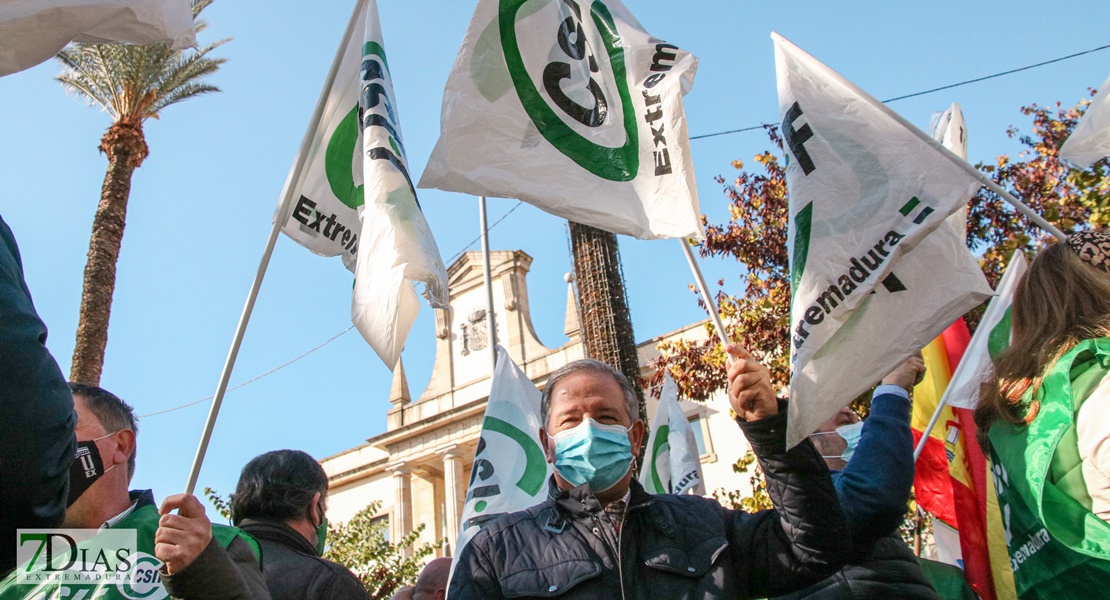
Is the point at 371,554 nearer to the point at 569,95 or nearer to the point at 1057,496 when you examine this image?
the point at 569,95

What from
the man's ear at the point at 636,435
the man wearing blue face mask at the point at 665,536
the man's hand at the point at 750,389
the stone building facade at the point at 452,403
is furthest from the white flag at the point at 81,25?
the stone building facade at the point at 452,403

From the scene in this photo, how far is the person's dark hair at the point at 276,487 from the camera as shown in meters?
3.10

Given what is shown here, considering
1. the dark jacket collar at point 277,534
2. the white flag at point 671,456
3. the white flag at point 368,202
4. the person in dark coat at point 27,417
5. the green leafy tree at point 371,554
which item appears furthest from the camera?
the green leafy tree at point 371,554

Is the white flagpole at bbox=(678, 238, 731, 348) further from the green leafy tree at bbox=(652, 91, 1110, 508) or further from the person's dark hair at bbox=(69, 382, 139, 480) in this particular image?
the green leafy tree at bbox=(652, 91, 1110, 508)

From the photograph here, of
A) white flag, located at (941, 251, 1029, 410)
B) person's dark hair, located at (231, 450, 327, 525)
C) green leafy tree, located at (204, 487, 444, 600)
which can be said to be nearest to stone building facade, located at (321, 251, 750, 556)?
green leafy tree, located at (204, 487, 444, 600)

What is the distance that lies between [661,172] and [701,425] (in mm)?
17843

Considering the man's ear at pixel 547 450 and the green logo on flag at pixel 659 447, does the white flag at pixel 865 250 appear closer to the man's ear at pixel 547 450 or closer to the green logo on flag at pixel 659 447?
the man's ear at pixel 547 450

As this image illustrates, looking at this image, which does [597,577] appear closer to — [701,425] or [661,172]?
[661,172]

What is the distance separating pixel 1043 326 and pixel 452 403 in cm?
2595

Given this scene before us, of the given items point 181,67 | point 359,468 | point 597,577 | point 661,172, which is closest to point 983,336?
point 661,172

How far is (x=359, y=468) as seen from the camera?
3031 cm

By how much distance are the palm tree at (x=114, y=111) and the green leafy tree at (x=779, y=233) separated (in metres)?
6.60

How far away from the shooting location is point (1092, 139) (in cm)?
422

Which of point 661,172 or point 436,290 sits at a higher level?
point 661,172
